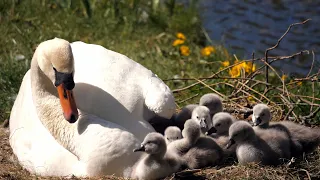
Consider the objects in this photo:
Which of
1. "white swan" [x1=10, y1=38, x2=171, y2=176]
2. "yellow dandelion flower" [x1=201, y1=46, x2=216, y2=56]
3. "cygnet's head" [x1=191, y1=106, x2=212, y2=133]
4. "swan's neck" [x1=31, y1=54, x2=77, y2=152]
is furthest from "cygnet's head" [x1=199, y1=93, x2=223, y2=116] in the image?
"yellow dandelion flower" [x1=201, y1=46, x2=216, y2=56]

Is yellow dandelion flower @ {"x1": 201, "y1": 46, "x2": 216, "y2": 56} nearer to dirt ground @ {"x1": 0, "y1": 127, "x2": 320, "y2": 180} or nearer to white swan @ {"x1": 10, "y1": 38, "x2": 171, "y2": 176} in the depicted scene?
white swan @ {"x1": 10, "y1": 38, "x2": 171, "y2": 176}

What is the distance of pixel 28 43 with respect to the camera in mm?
10648

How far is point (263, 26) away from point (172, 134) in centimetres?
602

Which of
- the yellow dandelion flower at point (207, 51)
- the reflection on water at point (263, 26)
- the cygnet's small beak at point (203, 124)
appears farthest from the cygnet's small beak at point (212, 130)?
the reflection on water at point (263, 26)

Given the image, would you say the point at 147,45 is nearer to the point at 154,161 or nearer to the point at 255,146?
the point at 255,146

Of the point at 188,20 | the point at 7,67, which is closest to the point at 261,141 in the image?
the point at 7,67

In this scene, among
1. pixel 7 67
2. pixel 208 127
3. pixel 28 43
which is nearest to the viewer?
pixel 208 127

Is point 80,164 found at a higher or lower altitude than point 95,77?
lower

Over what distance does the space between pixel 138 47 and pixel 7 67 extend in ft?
7.03

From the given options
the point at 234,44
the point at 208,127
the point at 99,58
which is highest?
the point at 99,58

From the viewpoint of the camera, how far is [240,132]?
21.5 feet

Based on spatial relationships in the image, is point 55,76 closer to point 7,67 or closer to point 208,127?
point 208,127

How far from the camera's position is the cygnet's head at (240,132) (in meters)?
6.55

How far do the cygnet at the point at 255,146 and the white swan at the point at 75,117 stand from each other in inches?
30.9
